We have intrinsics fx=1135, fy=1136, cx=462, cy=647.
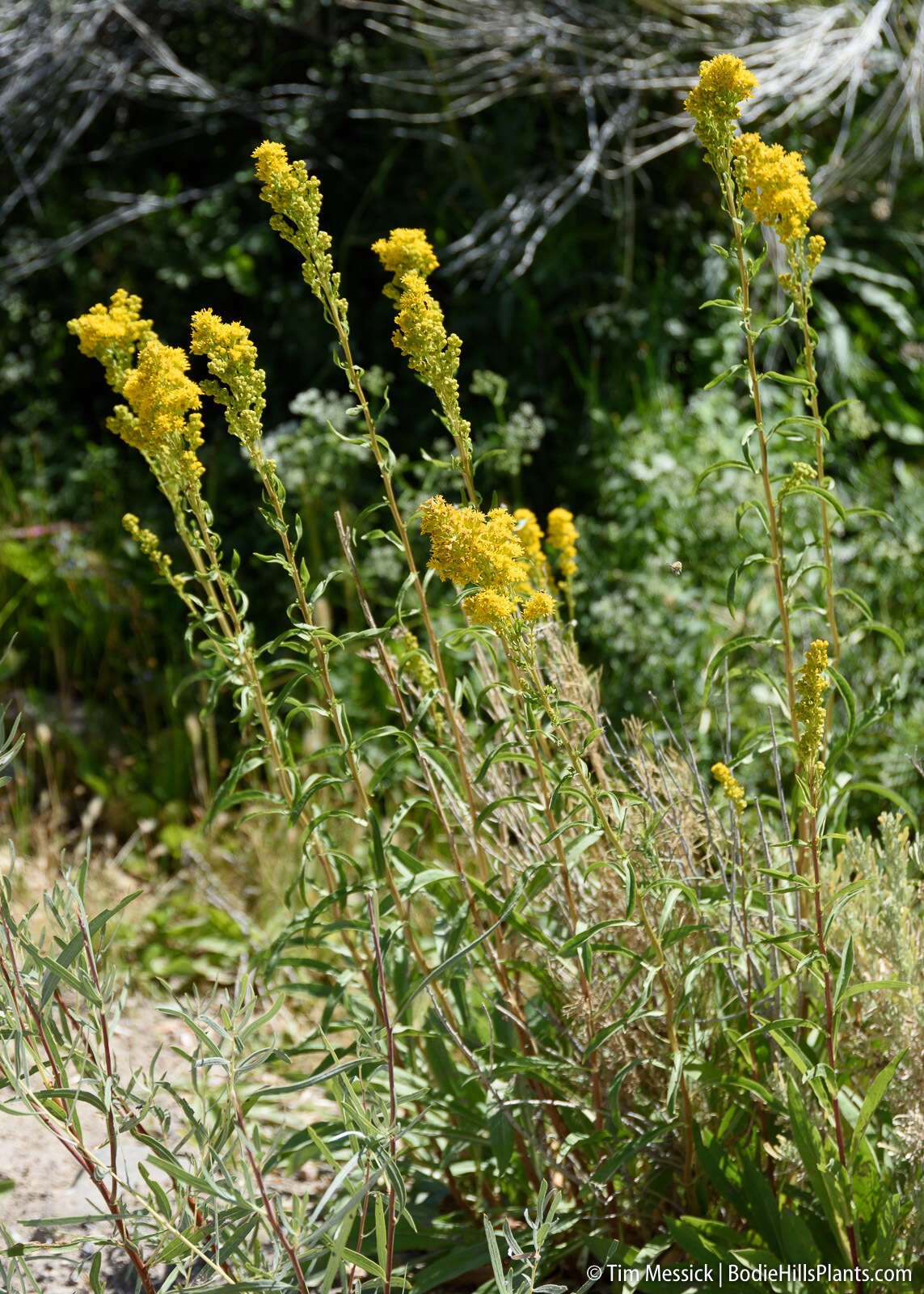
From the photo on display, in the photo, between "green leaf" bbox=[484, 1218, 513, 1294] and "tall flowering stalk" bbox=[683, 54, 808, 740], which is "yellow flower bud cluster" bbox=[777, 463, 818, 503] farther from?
"green leaf" bbox=[484, 1218, 513, 1294]

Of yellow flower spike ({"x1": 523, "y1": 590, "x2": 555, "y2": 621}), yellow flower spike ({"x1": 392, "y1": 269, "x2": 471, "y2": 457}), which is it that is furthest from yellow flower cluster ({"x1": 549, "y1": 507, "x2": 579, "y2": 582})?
yellow flower spike ({"x1": 523, "y1": 590, "x2": 555, "y2": 621})

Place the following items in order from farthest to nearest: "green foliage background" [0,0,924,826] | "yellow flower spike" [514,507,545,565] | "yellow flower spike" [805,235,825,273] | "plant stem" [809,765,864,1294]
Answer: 1. "green foliage background" [0,0,924,826]
2. "yellow flower spike" [514,507,545,565]
3. "yellow flower spike" [805,235,825,273]
4. "plant stem" [809,765,864,1294]

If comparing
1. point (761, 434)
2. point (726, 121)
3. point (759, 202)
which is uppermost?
point (726, 121)

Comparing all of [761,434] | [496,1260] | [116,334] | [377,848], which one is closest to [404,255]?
[116,334]

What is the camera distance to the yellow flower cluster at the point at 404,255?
1684 millimetres

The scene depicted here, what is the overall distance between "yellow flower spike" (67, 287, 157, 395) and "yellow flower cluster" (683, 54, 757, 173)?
0.86 meters

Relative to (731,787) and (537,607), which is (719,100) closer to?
(537,607)

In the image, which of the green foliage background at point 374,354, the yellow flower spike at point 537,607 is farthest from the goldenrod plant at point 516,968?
the green foliage background at point 374,354

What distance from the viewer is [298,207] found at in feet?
5.15

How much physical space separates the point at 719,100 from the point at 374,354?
11.4 ft

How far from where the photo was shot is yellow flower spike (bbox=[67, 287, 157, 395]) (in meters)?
1.78

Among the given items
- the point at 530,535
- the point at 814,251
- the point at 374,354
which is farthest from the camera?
the point at 374,354

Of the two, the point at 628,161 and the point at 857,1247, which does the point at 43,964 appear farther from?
the point at 628,161

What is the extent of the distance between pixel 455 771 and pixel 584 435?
8.40 feet
